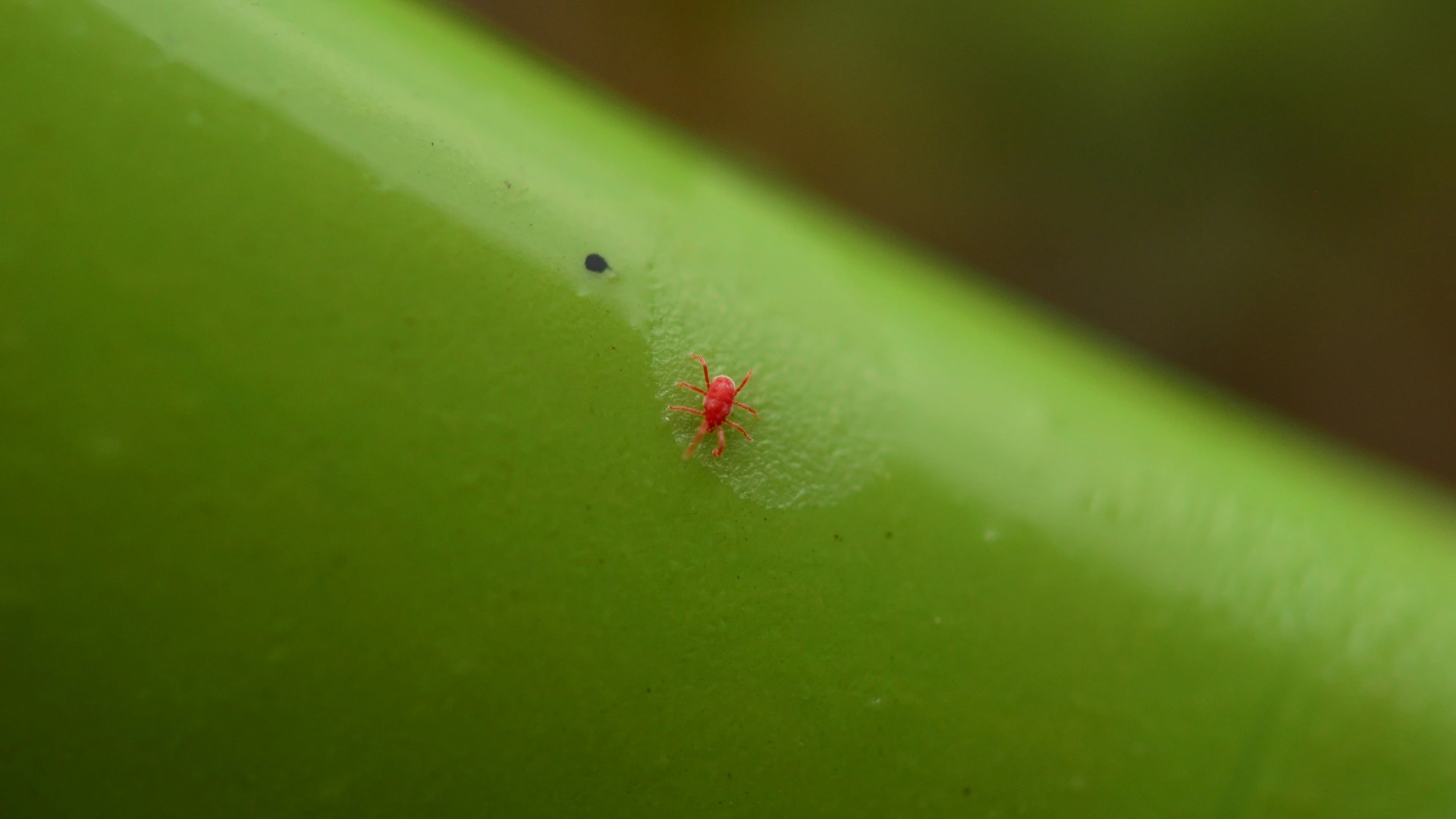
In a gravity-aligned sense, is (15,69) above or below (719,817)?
above

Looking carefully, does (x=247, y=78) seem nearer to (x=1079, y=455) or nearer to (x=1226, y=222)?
(x=1079, y=455)

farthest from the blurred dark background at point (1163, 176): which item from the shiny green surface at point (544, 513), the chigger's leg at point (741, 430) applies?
the chigger's leg at point (741, 430)

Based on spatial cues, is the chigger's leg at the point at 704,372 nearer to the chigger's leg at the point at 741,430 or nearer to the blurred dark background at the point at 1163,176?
the chigger's leg at the point at 741,430

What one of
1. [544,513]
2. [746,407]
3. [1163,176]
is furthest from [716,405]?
[1163,176]

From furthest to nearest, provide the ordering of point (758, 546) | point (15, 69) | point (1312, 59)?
point (1312, 59), point (758, 546), point (15, 69)

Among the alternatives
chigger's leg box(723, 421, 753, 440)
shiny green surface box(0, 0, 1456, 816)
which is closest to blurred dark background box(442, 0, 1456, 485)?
shiny green surface box(0, 0, 1456, 816)

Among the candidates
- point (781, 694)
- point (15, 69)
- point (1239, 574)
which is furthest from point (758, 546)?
point (15, 69)

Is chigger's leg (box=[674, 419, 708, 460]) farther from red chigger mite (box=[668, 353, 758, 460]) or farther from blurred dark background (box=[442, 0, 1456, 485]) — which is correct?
blurred dark background (box=[442, 0, 1456, 485])

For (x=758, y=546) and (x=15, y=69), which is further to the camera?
(x=758, y=546)
